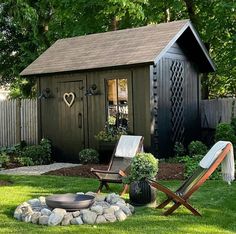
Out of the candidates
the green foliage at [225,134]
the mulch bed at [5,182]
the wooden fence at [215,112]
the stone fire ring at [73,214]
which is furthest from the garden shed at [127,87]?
the stone fire ring at [73,214]

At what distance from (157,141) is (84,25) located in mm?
9480

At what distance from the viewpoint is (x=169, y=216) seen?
6.79 meters

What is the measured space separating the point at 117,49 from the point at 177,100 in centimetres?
225

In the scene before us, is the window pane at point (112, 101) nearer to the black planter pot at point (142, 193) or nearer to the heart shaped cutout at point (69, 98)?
the heart shaped cutout at point (69, 98)

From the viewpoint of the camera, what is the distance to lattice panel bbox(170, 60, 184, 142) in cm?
1330

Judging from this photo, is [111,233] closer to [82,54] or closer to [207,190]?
[207,190]

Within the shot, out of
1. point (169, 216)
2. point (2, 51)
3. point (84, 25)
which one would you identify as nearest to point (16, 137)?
point (84, 25)

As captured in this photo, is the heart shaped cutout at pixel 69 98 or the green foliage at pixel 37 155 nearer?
the green foliage at pixel 37 155

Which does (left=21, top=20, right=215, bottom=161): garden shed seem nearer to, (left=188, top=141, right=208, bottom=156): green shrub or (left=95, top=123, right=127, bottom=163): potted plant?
(left=95, top=123, right=127, bottom=163): potted plant

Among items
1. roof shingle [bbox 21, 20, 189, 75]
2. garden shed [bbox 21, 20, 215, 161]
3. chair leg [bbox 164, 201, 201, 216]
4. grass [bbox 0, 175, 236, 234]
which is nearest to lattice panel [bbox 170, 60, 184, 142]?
garden shed [bbox 21, 20, 215, 161]

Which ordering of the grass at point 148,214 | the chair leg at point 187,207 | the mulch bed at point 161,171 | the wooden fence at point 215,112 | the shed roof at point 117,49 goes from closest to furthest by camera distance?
the grass at point 148,214 → the chair leg at point 187,207 → the mulch bed at point 161,171 → the shed roof at point 117,49 → the wooden fence at point 215,112

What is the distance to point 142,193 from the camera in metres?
7.44

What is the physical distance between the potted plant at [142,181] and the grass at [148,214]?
0.21 meters

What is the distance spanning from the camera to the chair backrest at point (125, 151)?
9.02 metres
